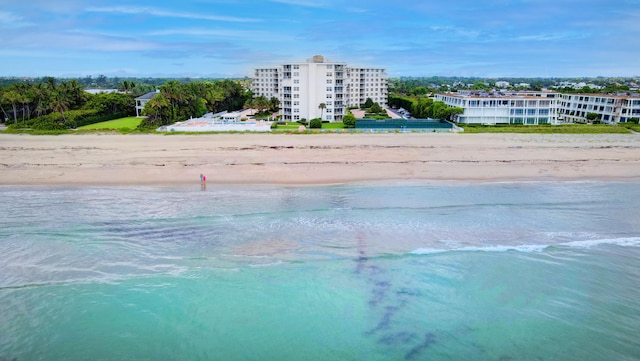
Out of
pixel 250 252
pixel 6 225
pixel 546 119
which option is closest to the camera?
pixel 250 252

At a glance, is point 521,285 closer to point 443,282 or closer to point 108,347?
point 443,282

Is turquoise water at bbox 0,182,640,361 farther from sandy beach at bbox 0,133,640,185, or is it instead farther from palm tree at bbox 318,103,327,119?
palm tree at bbox 318,103,327,119

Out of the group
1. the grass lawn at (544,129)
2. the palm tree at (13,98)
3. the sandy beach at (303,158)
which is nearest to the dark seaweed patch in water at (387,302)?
the sandy beach at (303,158)

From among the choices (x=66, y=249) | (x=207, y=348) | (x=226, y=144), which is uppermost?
(x=226, y=144)

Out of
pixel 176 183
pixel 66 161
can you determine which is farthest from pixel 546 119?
pixel 66 161

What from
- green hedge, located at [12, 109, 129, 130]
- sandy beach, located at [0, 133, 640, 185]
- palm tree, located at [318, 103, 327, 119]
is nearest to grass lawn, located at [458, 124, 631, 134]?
sandy beach, located at [0, 133, 640, 185]

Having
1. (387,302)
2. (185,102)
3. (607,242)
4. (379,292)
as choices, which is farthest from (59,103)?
(607,242)
